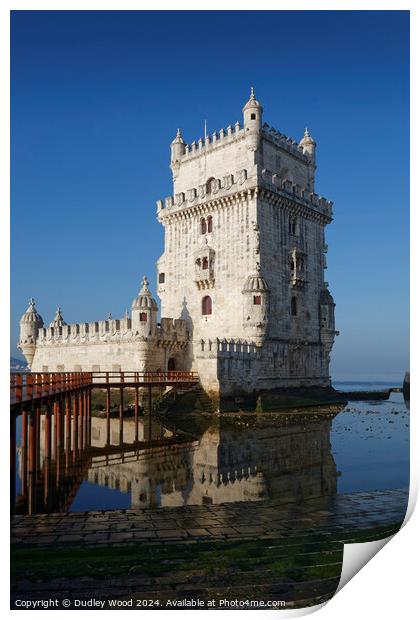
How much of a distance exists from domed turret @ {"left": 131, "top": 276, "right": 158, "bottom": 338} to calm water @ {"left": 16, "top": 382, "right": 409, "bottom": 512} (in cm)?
693

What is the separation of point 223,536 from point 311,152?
3792cm

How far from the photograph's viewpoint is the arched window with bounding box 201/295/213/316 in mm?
36975

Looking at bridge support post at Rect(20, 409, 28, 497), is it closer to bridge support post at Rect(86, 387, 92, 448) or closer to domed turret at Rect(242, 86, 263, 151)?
bridge support post at Rect(86, 387, 92, 448)

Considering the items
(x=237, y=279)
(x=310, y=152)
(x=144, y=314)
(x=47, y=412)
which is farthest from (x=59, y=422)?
(x=310, y=152)

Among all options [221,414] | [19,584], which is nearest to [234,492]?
[19,584]

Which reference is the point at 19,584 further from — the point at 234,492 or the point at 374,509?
the point at 234,492

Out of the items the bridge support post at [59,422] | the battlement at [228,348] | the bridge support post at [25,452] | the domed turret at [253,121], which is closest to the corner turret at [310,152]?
the domed turret at [253,121]

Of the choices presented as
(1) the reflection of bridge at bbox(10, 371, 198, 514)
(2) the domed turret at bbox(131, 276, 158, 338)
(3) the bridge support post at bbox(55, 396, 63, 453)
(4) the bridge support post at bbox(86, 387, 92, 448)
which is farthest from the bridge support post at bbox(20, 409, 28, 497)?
(2) the domed turret at bbox(131, 276, 158, 338)

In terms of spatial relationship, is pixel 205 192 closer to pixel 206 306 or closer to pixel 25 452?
pixel 206 306

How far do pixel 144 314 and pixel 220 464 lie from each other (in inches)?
679

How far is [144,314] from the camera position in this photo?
34.5 meters

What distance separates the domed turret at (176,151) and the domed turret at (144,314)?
12021 mm

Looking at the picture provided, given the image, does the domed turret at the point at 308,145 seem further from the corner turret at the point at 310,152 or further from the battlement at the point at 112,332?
the battlement at the point at 112,332

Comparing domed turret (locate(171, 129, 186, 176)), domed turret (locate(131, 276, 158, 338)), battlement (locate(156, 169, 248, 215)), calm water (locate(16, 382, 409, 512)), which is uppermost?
domed turret (locate(171, 129, 186, 176))
